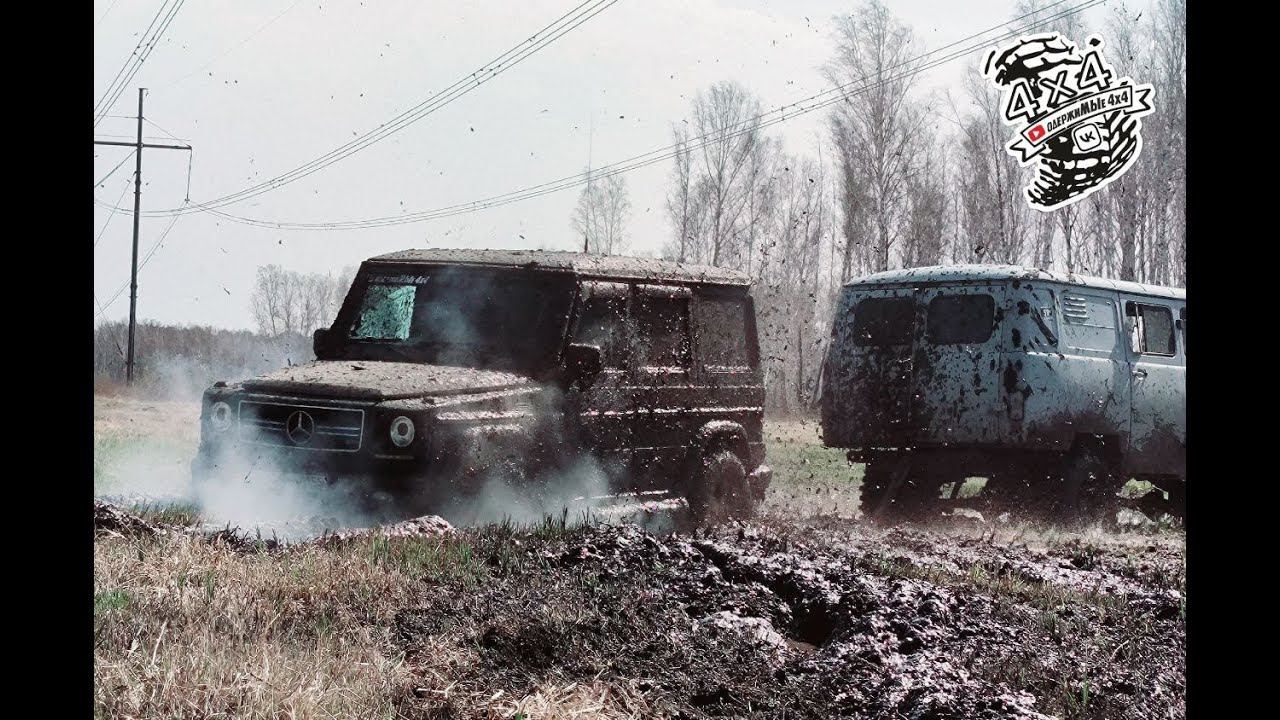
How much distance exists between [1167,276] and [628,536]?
93.5 ft

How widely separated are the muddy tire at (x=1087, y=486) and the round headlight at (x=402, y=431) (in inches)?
280

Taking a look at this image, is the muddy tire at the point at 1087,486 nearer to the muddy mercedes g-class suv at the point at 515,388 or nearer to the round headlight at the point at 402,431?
the muddy mercedes g-class suv at the point at 515,388

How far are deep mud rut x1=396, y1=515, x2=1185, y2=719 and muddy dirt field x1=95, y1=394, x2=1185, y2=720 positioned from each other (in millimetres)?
14

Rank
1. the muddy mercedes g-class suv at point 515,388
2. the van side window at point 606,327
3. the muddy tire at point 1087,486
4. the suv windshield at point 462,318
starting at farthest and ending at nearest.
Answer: the muddy tire at point 1087,486 < the van side window at point 606,327 < the suv windshield at point 462,318 < the muddy mercedes g-class suv at point 515,388

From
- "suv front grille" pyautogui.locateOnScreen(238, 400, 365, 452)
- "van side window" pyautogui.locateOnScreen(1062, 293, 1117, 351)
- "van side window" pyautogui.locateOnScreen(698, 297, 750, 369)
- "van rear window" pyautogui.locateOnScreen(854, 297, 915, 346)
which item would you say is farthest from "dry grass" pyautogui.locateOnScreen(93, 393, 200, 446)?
"van side window" pyautogui.locateOnScreen(1062, 293, 1117, 351)

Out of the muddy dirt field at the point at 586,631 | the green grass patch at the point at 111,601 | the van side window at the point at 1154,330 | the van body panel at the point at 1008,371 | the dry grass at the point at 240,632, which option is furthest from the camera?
the van side window at the point at 1154,330

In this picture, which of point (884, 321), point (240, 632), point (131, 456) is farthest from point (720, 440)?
point (131, 456)

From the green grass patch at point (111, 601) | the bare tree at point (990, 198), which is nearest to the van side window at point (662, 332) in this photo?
the green grass patch at point (111, 601)

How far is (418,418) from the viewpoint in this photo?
24.0ft

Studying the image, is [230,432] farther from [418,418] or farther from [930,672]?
[930,672]

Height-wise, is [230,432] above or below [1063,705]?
above

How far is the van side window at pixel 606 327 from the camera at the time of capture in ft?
27.8

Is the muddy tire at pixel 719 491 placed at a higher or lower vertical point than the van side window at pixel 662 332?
lower
